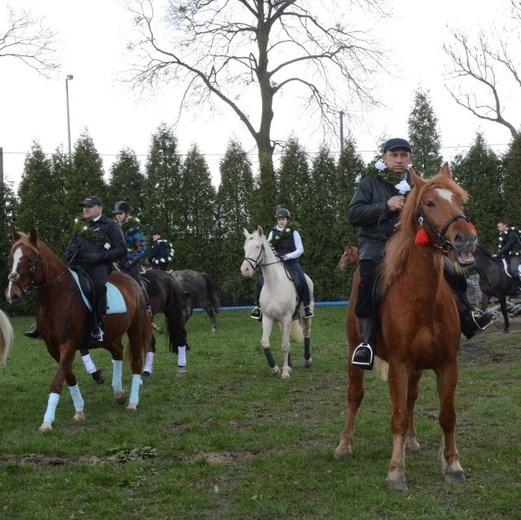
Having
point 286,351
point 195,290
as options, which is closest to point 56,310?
point 286,351

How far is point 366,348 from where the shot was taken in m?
5.95

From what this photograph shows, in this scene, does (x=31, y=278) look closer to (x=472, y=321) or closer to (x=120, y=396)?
(x=120, y=396)

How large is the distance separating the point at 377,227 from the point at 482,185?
60.9 feet

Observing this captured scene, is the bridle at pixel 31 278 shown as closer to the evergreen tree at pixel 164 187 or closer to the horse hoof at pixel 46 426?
the horse hoof at pixel 46 426

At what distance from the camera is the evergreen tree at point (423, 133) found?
28500 millimetres

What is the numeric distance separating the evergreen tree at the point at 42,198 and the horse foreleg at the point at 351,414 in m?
18.2

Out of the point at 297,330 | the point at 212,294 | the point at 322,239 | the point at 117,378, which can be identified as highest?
the point at 322,239

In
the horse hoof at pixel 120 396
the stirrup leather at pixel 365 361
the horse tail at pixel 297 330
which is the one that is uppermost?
the stirrup leather at pixel 365 361

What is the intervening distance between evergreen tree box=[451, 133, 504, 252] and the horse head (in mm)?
18176

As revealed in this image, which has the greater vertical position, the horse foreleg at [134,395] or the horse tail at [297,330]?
the horse tail at [297,330]

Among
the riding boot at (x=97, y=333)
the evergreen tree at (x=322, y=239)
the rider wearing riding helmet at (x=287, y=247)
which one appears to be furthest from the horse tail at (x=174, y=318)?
the evergreen tree at (x=322, y=239)

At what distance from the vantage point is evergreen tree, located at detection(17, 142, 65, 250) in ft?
78.4

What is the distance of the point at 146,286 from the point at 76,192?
12.7m

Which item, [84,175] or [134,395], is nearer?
[134,395]
